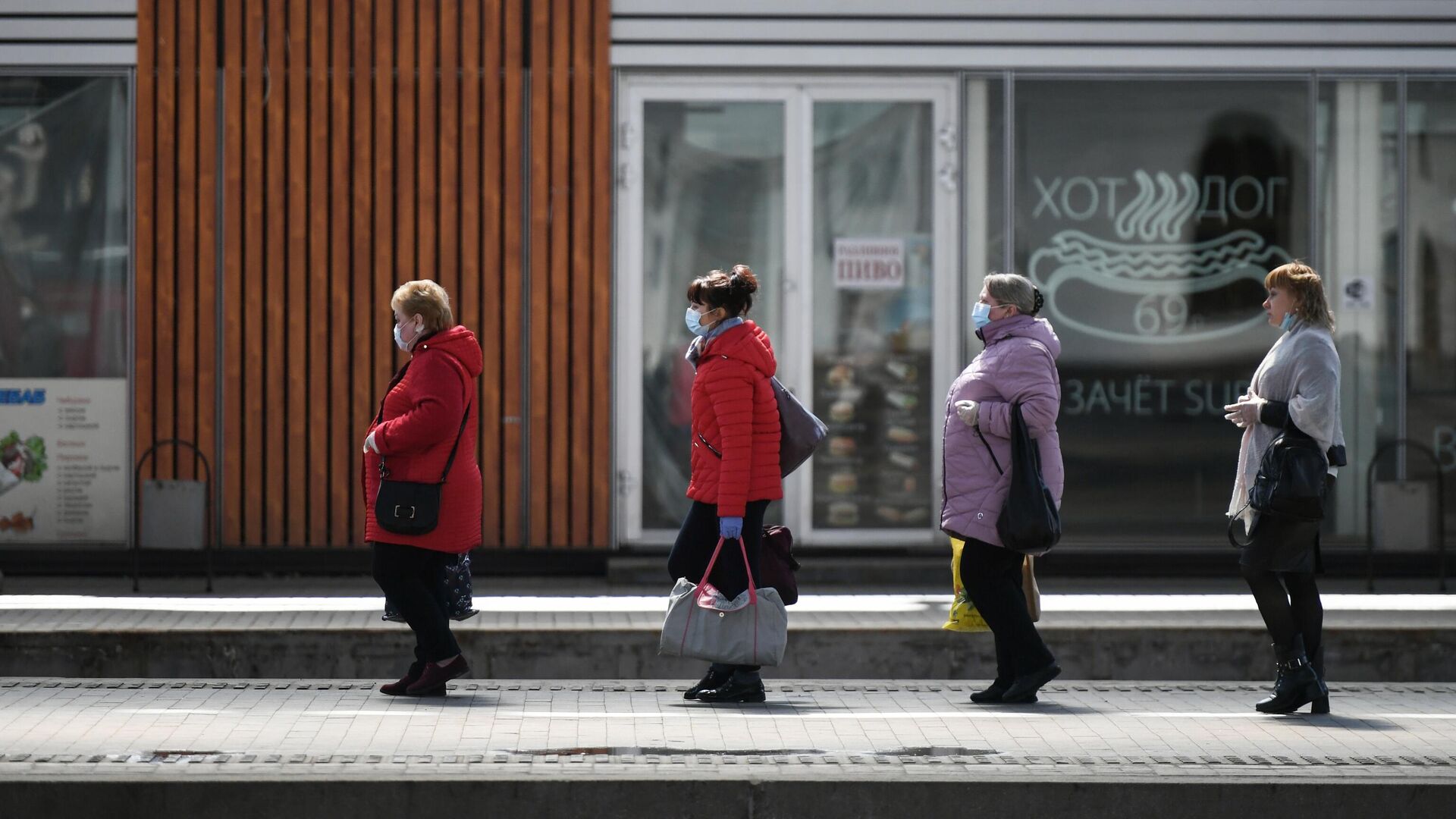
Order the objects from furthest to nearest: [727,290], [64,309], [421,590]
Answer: [64,309]
[421,590]
[727,290]

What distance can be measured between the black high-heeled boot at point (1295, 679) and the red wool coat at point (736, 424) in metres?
2.14

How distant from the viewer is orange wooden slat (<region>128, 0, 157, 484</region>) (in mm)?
12141

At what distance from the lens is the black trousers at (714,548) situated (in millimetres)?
7457

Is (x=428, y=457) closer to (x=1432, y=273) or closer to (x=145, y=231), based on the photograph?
(x=145, y=231)

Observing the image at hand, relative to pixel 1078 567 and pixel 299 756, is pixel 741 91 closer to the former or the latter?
pixel 1078 567

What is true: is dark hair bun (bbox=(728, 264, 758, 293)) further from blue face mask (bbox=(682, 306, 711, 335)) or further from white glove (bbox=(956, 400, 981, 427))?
white glove (bbox=(956, 400, 981, 427))

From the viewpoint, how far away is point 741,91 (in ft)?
40.4

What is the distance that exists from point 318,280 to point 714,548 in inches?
217

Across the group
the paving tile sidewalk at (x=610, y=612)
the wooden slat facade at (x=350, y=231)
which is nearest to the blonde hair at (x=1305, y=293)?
the paving tile sidewalk at (x=610, y=612)

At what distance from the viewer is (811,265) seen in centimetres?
1241

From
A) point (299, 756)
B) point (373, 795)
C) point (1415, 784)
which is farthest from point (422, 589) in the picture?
point (1415, 784)

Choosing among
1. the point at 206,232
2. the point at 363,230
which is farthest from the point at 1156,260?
the point at 206,232

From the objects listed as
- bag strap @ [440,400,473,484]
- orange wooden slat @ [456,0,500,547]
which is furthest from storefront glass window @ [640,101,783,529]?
bag strap @ [440,400,473,484]

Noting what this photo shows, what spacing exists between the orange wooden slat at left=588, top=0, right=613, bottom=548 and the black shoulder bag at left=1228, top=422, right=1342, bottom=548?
18.8 ft
